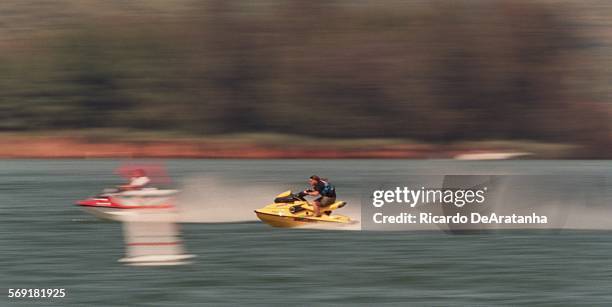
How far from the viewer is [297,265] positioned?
36.4ft

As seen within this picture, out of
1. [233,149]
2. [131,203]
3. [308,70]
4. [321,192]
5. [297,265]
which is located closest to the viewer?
[321,192]

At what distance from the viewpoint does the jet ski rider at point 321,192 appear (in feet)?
32.4

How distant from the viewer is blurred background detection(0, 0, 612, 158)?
52719mm

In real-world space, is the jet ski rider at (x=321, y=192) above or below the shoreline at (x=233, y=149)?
below

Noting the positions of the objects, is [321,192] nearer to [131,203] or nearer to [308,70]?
[131,203]

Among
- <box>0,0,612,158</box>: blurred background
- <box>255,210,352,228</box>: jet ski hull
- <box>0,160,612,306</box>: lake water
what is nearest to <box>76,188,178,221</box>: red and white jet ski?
<box>0,160,612,306</box>: lake water

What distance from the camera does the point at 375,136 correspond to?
52.9 meters

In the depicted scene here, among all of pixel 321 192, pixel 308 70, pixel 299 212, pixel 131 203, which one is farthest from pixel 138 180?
pixel 308 70

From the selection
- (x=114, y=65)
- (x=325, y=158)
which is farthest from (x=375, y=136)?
(x=114, y=65)

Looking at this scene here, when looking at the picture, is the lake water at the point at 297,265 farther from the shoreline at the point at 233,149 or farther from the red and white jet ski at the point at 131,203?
the shoreline at the point at 233,149

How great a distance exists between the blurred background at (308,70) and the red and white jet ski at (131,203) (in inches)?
1464

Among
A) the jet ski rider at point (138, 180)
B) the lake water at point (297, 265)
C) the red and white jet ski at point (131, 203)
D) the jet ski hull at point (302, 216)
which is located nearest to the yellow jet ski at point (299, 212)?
the jet ski hull at point (302, 216)

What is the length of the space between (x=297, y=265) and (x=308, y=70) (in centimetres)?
4445

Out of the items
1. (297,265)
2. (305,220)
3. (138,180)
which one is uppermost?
(138,180)
